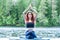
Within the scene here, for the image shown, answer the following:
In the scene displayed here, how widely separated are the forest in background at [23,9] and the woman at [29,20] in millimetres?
8257

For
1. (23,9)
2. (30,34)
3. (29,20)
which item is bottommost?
(30,34)

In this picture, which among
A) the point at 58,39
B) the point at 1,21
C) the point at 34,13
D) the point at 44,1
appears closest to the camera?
the point at 34,13

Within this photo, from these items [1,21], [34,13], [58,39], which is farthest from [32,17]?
[1,21]

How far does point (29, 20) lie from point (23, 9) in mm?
9071

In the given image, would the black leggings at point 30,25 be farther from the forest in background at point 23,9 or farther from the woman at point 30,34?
the forest in background at point 23,9

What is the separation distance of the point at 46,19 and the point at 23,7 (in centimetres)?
150

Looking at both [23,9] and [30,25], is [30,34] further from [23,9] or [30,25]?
[23,9]

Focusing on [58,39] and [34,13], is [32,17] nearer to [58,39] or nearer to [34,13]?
[34,13]

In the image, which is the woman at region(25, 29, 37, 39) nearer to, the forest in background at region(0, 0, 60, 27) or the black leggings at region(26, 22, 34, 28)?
the black leggings at region(26, 22, 34, 28)

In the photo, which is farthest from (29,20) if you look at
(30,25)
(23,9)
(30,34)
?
(23,9)

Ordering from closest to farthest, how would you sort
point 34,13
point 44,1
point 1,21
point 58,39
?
1. point 34,13
2. point 58,39
3. point 44,1
4. point 1,21

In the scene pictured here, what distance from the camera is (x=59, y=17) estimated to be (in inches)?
491

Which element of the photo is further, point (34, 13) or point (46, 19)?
point (46, 19)

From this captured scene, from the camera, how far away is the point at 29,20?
12.3ft
